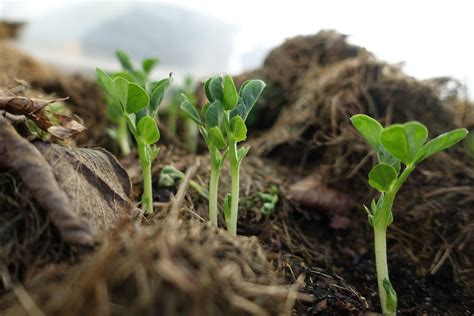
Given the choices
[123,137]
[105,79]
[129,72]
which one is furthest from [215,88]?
[123,137]

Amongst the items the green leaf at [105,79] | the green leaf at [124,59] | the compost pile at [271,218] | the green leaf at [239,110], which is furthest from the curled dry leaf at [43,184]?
the green leaf at [124,59]

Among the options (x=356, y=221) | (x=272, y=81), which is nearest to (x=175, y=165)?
(x=356, y=221)

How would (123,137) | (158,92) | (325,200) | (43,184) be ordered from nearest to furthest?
1. (43,184)
2. (158,92)
3. (325,200)
4. (123,137)

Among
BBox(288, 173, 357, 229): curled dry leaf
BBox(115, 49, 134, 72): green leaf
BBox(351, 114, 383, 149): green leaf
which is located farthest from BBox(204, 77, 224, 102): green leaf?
BBox(115, 49, 134, 72): green leaf

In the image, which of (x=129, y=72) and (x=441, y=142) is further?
(x=129, y=72)

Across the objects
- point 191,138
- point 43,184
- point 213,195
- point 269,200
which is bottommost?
point 191,138

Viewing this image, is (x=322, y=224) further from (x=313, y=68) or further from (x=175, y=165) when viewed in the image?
(x=313, y=68)

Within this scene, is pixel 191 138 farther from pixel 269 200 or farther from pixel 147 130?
pixel 147 130
